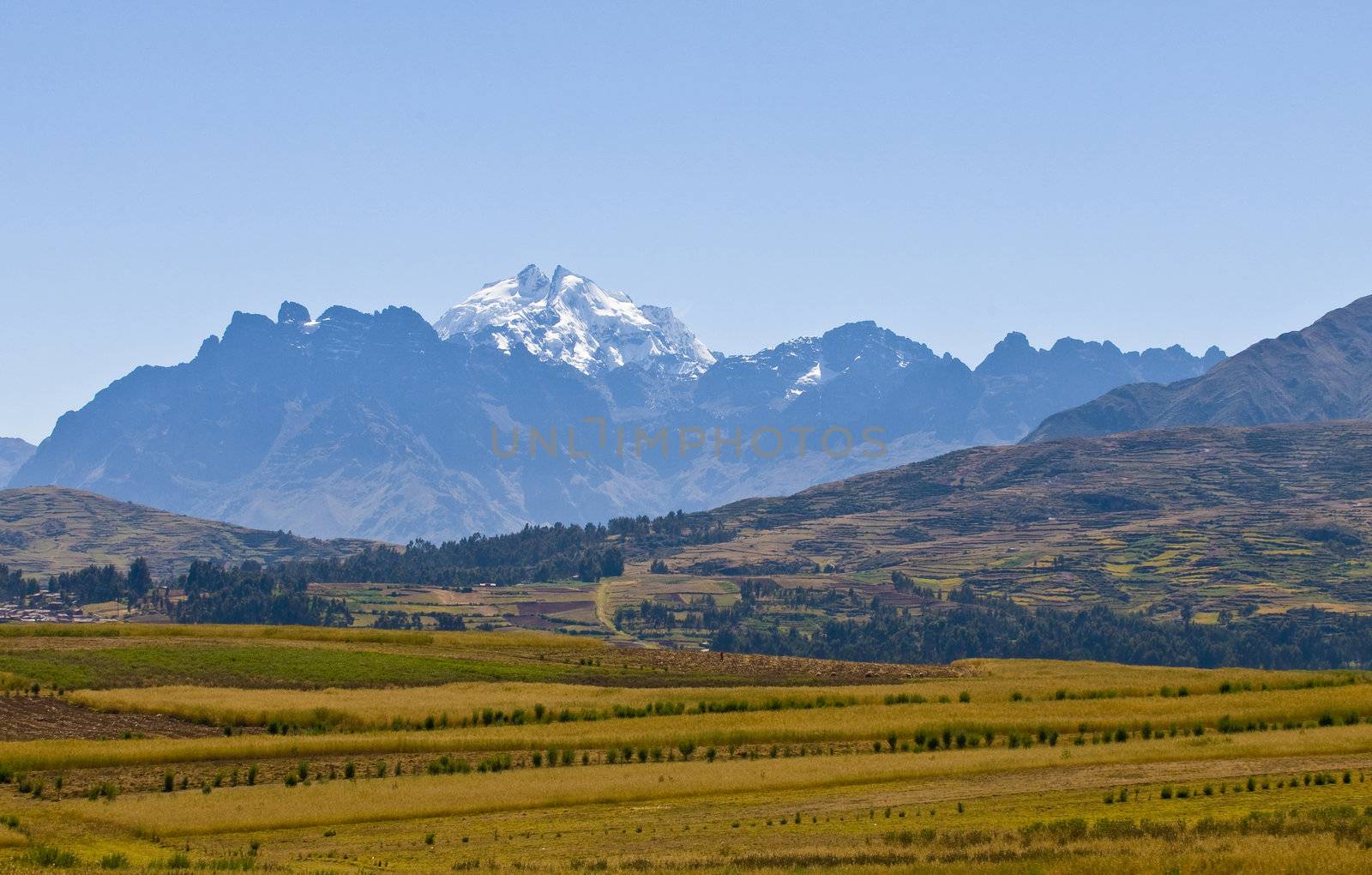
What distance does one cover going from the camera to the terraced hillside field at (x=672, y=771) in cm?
4916

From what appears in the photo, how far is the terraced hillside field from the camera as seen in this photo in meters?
49.2

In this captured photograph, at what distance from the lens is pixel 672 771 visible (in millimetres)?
68312

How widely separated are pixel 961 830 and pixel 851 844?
13.5 feet

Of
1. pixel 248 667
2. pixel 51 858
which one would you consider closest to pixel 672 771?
pixel 51 858

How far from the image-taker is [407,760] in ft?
236

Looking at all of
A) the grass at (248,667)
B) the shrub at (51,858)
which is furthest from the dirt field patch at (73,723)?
the shrub at (51,858)

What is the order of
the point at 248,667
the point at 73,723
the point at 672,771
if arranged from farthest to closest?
1. the point at 248,667
2. the point at 73,723
3. the point at 672,771

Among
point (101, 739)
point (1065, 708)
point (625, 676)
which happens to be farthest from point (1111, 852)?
point (625, 676)

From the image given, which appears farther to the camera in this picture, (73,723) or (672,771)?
(73,723)

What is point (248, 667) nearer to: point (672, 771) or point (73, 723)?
point (73, 723)

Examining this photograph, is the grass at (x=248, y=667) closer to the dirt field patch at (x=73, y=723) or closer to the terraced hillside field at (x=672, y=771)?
the terraced hillside field at (x=672, y=771)

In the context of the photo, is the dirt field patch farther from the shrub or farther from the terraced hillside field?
the shrub

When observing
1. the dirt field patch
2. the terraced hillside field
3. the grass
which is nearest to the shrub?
the terraced hillside field

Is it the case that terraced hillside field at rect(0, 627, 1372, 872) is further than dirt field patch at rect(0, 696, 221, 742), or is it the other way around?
dirt field patch at rect(0, 696, 221, 742)
